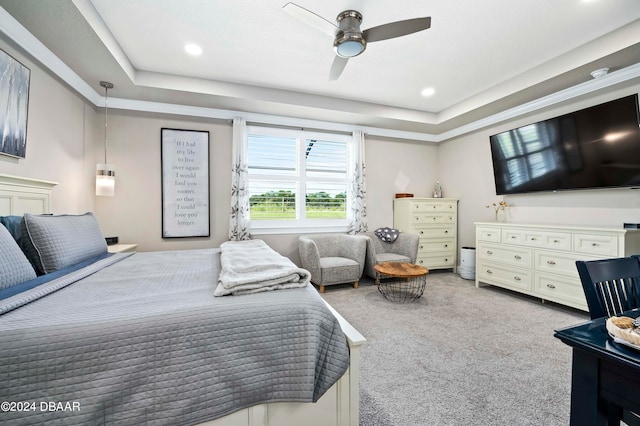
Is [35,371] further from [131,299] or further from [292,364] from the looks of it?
[292,364]

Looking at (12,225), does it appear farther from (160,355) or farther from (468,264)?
(468,264)

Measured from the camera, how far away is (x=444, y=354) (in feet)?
6.91

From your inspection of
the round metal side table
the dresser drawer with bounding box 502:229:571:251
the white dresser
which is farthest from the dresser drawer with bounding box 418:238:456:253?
the dresser drawer with bounding box 502:229:571:251

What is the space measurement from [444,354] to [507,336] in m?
0.77

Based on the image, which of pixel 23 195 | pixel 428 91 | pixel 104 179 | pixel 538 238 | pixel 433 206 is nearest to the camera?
pixel 23 195

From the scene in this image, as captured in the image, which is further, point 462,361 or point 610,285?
point 462,361

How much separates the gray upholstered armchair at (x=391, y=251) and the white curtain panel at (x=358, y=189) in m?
0.23

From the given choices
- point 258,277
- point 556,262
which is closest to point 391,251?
point 556,262

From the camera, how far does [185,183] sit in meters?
3.77

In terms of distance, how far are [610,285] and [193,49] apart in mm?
3641

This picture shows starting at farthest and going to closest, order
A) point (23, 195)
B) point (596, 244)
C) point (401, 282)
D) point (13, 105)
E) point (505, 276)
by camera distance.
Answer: point (401, 282) < point (505, 276) < point (596, 244) < point (23, 195) < point (13, 105)

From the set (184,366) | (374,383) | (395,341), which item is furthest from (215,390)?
(395,341)

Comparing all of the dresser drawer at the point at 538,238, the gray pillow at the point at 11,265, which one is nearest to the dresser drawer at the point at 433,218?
the dresser drawer at the point at 538,238

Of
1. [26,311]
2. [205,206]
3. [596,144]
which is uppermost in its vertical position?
[596,144]
